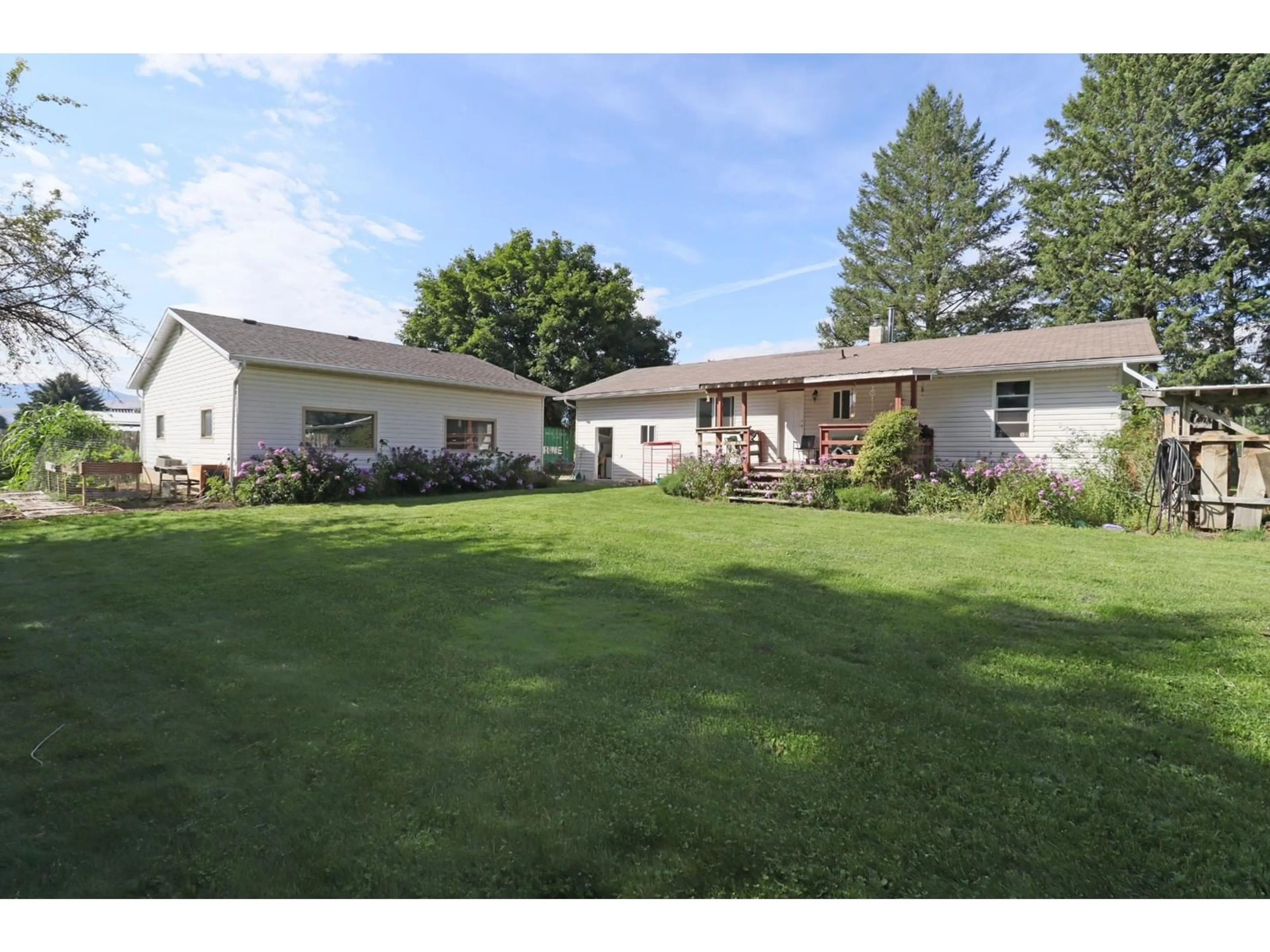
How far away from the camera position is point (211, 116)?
720 cm

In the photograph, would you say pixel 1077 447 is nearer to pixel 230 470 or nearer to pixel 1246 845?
pixel 1246 845

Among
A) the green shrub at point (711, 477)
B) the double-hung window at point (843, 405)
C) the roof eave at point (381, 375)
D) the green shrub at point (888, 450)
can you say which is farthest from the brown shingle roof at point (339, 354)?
the green shrub at point (888, 450)

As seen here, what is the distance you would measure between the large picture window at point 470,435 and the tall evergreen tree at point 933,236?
21.7 metres

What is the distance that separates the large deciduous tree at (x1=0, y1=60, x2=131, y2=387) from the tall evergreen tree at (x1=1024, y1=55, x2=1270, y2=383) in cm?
2816

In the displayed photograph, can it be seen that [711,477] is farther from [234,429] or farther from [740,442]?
[234,429]

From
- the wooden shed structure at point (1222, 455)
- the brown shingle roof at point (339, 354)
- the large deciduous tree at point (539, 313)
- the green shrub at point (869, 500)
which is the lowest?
the green shrub at point (869, 500)

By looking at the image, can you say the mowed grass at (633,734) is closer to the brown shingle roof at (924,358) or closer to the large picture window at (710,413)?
the brown shingle roof at (924,358)

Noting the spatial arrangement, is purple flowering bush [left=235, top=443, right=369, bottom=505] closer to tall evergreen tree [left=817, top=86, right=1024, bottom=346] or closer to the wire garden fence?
the wire garden fence

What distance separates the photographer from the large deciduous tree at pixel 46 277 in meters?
7.12

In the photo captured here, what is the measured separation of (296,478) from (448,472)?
3.91 metres

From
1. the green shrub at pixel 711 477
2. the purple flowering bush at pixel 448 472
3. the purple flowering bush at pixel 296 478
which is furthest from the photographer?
the purple flowering bush at pixel 448 472

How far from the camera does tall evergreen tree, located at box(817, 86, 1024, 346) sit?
28500mm

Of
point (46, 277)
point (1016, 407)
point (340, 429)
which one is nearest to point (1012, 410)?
point (1016, 407)
